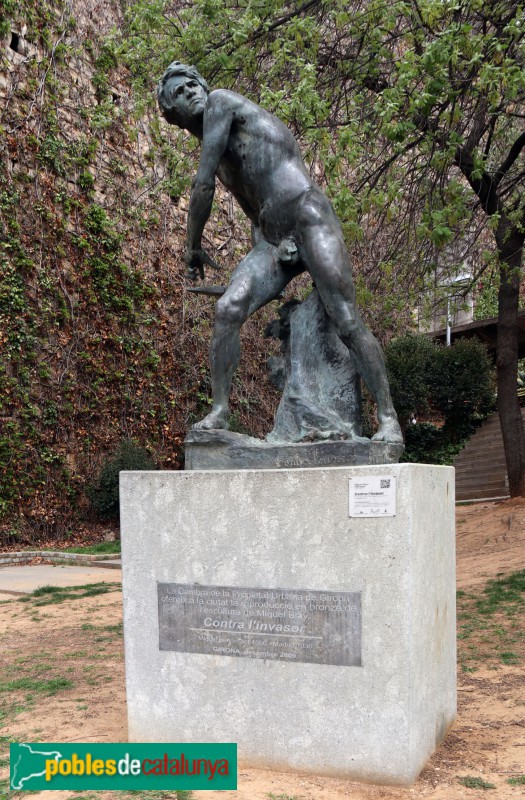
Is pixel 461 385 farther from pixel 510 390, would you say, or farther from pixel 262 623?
pixel 262 623

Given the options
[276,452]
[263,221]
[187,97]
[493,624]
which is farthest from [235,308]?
[493,624]

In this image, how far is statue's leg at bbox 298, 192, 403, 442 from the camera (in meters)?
3.71

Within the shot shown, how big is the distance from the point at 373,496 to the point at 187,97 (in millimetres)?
2281

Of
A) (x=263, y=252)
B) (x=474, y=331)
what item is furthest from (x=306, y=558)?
(x=474, y=331)

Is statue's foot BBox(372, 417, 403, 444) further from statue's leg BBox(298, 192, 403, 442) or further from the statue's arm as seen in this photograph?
the statue's arm

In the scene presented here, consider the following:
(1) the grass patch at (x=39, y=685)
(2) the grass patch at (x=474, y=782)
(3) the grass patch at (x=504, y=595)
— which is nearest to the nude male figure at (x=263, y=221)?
(2) the grass patch at (x=474, y=782)

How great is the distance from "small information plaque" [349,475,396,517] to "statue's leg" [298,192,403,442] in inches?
19.0

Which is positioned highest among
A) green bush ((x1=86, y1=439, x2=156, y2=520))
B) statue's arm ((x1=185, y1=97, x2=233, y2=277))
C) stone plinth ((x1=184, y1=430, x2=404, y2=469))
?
statue's arm ((x1=185, y1=97, x2=233, y2=277))

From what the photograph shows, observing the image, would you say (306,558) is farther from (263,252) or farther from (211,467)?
(263,252)

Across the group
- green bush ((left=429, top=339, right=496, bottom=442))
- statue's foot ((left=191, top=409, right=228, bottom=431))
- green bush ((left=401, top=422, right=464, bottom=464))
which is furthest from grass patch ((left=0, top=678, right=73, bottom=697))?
green bush ((left=429, top=339, right=496, bottom=442))

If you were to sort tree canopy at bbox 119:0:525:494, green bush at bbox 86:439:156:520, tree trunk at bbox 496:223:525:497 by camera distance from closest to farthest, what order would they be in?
tree canopy at bbox 119:0:525:494 → tree trunk at bbox 496:223:525:497 → green bush at bbox 86:439:156:520

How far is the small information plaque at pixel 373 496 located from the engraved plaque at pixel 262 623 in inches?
13.9

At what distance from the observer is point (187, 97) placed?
3990 mm

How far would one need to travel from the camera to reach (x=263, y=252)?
399cm
